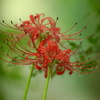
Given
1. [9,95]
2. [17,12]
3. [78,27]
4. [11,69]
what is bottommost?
[9,95]

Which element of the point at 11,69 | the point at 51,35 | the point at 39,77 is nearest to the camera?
the point at 51,35

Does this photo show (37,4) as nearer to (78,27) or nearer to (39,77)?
(78,27)

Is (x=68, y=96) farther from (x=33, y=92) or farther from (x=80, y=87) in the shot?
(x=33, y=92)

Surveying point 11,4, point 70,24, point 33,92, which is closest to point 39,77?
point 33,92

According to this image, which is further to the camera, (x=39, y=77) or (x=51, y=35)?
(x=39, y=77)

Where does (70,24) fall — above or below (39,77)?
above

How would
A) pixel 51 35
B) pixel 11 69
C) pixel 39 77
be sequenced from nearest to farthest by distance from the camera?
pixel 51 35 < pixel 11 69 < pixel 39 77
